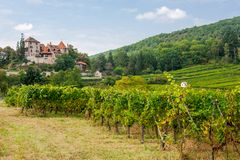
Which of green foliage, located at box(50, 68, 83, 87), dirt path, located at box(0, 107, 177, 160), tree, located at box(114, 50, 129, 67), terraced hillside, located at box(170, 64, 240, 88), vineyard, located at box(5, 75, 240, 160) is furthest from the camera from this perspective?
Answer: tree, located at box(114, 50, 129, 67)

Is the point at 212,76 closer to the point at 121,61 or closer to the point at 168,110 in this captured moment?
the point at 121,61

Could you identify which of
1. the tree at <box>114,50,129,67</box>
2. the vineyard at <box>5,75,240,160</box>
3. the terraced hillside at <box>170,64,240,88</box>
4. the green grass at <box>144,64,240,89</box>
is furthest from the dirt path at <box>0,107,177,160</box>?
the tree at <box>114,50,129,67</box>

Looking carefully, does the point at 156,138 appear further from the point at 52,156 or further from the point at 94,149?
the point at 52,156

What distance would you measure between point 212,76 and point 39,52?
53.6 m

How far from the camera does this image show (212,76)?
77875mm

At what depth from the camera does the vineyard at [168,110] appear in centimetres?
1186

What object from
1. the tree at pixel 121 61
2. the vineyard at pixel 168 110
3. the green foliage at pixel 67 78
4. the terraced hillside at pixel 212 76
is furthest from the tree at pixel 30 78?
the tree at pixel 121 61

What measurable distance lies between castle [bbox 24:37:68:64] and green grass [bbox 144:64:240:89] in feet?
126

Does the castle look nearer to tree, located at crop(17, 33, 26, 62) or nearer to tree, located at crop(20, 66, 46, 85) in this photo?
tree, located at crop(17, 33, 26, 62)

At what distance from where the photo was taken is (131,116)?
18391 millimetres

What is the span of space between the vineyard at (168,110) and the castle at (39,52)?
74.4m

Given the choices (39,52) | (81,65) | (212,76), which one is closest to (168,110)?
(212,76)

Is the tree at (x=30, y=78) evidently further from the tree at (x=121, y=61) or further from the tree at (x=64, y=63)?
the tree at (x=121, y=61)

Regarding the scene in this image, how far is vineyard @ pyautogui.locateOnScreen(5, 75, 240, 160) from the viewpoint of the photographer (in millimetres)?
11859
